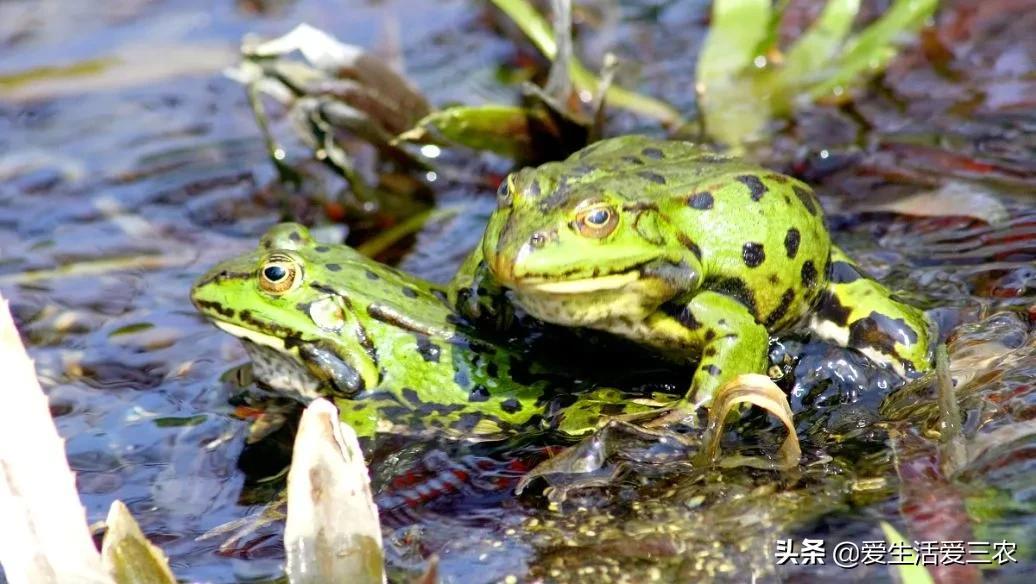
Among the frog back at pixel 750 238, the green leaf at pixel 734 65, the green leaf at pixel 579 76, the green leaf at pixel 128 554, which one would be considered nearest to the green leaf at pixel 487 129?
the green leaf at pixel 579 76

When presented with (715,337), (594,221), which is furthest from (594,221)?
(715,337)

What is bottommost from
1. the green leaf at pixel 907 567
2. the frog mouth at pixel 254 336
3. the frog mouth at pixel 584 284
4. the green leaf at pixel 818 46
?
the frog mouth at pixel 254 336

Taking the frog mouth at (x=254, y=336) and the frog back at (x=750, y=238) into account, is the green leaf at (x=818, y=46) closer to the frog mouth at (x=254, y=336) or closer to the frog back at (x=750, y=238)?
the frog back at (x=750, y=238)

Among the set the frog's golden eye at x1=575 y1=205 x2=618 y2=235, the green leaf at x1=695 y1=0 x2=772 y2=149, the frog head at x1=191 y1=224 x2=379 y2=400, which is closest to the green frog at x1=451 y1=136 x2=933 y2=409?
the frog's golden eye at x1=575 y1=205 x2=618 y2=235

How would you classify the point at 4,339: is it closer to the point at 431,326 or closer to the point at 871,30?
the point at 431,326

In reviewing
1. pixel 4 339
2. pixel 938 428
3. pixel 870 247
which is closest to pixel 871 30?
pixel 870 247

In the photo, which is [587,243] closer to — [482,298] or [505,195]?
[505,195]
